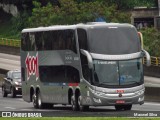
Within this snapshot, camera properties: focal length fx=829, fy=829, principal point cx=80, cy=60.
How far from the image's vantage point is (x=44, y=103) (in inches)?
1417

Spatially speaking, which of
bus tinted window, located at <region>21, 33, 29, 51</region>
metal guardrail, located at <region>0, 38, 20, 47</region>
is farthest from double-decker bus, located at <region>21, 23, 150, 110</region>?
metal guardrail, located at <region>0, 38, 20, 47</region>

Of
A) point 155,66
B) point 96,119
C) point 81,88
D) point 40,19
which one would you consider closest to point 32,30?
point 81,88

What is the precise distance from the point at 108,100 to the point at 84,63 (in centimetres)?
174

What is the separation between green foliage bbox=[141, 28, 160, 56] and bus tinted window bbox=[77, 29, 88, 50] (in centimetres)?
4014

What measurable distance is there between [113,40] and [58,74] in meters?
3.71

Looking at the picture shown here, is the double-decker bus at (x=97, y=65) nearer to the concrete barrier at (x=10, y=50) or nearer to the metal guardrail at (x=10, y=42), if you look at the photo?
the concrete barrier at (x=10, y=50)

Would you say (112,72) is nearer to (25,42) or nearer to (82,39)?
(82,39)

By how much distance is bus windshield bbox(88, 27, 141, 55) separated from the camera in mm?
31078

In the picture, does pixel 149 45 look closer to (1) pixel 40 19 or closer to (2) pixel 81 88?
(1) pixel 40 19

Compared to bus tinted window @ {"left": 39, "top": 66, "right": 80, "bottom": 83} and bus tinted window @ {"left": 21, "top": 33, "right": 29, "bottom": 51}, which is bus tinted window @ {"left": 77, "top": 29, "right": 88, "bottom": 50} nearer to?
bus tinted window @ {"left": 39, "top": 66, "right": 80, "bottom": 83}

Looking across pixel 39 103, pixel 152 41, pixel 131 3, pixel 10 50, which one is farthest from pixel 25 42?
pixel 131 3

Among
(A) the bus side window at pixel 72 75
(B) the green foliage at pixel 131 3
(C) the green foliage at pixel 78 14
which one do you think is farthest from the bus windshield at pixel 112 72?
(B) the green foliage at pixel 131 3

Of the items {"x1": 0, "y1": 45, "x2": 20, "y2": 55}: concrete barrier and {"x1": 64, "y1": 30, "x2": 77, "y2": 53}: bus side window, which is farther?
{"x1": 0, "y1": 45, "x2": 20, "y2": 55}: concrete barrier

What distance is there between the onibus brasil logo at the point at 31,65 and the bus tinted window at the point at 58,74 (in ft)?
1.67
